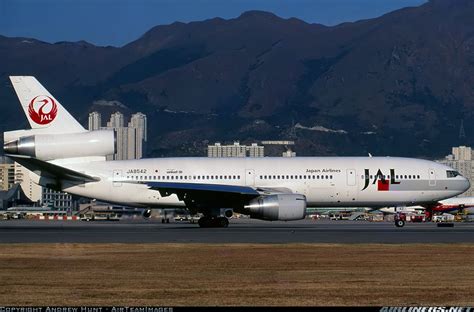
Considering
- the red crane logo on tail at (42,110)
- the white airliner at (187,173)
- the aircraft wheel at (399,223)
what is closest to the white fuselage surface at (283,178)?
the white airliner at (187,173)

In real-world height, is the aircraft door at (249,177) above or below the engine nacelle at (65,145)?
below

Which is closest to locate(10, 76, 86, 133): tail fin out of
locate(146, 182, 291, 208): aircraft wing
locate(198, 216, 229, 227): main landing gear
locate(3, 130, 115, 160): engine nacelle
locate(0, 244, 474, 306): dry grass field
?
locate(3, 130, 115, 160): engine nacelle

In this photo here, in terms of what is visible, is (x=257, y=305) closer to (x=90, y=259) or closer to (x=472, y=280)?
(x=472, y=280)

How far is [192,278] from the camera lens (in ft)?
84.3

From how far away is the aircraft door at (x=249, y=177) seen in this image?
55.0 metres

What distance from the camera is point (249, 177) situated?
181ft

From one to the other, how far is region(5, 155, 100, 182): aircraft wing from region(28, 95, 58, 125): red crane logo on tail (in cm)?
253

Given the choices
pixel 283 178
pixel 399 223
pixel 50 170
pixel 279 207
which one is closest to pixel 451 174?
pixel 399 223

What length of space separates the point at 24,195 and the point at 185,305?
16046 centimetres

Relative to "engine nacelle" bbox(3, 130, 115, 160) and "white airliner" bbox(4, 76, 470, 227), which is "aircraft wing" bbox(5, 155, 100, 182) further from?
"engine nacelle" bbox(3, 130, 115, 160)

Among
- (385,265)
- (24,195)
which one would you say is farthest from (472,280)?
(24,195)

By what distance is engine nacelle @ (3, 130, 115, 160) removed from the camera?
54.5 metres

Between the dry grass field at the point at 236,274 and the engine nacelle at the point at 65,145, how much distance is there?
1800 centimetres

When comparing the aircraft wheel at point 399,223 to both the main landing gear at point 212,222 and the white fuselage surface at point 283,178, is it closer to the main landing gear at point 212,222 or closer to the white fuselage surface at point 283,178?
the white fuselage surface at point 283,178
